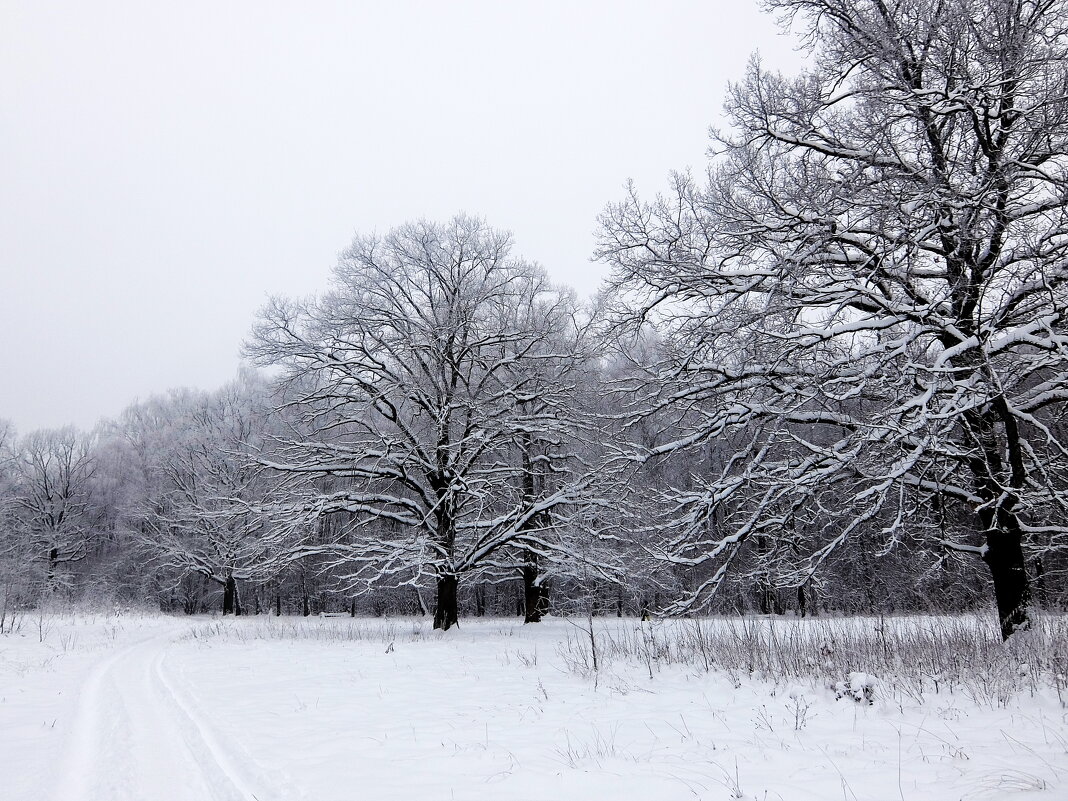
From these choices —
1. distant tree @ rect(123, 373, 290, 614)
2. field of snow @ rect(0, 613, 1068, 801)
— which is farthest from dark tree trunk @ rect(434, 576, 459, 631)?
field of snow @ rect(0, 613, 1068, 801)

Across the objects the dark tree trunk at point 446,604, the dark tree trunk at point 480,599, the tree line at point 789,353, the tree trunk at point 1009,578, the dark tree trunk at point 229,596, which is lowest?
the dark tree trunk at point 480,599

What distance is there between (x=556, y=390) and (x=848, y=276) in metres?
11.6

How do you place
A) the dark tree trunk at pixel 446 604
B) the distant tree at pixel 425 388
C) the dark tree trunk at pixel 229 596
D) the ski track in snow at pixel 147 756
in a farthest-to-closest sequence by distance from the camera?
the dark tree trunk at pixel 229 596 < the dark tree trunk at pixel 446 604 < the distant tree at pixel 425 388 < the ski track in snow at pixel 147 756

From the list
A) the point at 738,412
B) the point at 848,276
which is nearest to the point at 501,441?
the point at 738,412

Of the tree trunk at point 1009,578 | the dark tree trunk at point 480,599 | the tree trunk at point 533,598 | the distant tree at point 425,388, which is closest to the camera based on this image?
the tree trunk at point 1009,578

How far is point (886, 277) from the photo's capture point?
26.7ft

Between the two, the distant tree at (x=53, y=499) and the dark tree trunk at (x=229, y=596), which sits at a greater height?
the distant tree at (x=53, y=499)

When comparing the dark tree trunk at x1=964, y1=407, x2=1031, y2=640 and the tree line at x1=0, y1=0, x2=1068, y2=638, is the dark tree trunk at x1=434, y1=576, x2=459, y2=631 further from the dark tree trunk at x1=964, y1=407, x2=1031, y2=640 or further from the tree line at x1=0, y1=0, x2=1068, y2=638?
the dark tree trunk at x1=964, y1=407, x2=1031, y2=640

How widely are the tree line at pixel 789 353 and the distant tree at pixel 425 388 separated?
0.37 feet

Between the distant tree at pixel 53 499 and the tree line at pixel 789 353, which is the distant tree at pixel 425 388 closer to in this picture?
the tree line at pixel 789 353

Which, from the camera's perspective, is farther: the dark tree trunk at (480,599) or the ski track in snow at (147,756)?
the dark tree trunk at (480,599)

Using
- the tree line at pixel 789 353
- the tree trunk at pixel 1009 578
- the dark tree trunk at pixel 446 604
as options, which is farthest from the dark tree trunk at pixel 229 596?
the tree trunk at pixel 1009 578

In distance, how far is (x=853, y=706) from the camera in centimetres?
553

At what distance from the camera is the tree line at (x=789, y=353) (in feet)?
24.1
